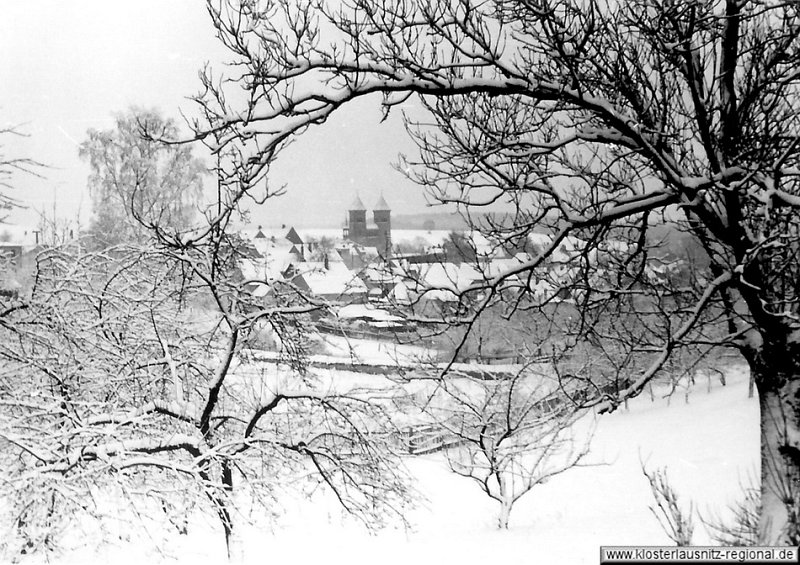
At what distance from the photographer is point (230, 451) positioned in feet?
11.1

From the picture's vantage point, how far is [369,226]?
10.6ft

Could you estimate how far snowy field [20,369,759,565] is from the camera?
290 centimetres

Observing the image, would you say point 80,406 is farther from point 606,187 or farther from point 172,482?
point 606,187

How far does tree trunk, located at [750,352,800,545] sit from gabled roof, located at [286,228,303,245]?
104 inches

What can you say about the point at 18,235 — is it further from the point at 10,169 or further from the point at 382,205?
the point at 382,205

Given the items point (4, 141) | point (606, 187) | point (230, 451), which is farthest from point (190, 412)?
point (606, 187)

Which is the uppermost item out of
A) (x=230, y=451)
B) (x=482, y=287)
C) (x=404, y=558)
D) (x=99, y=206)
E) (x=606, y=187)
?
(x=99, y=206)

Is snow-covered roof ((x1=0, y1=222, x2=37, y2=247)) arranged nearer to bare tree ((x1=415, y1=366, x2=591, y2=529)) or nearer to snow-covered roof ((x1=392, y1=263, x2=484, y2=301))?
bare tree ((x1=415, y1=366, x2=591, y2=529))

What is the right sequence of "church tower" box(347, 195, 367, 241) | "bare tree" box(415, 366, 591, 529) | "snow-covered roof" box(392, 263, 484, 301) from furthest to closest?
1. "bare tree" box(415, 366, 591, 529)
2. "church tower" box(347, 195, 367, 241)
3. "snow-covered roof" box(392, 263, 484, 301)

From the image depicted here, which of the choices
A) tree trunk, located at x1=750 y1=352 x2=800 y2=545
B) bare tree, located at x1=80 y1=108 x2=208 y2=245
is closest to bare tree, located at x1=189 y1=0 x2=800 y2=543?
tree trunk, located at x1=750 y1=352 x2=800 y2=545

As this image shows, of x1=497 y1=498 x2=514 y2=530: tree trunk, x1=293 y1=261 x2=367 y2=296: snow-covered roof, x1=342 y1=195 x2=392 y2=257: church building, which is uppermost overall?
x1=342 y1=195 x2=392 y2=257: church building

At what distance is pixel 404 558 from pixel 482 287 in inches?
60.6

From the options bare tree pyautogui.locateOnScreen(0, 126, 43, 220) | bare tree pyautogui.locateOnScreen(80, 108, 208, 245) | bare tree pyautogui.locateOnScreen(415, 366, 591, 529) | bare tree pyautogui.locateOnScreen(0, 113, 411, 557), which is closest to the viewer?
bare tree pyautogui.locateOnScreen(0, 113, 411, 557)

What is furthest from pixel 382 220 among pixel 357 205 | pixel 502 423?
pixel 502 423
